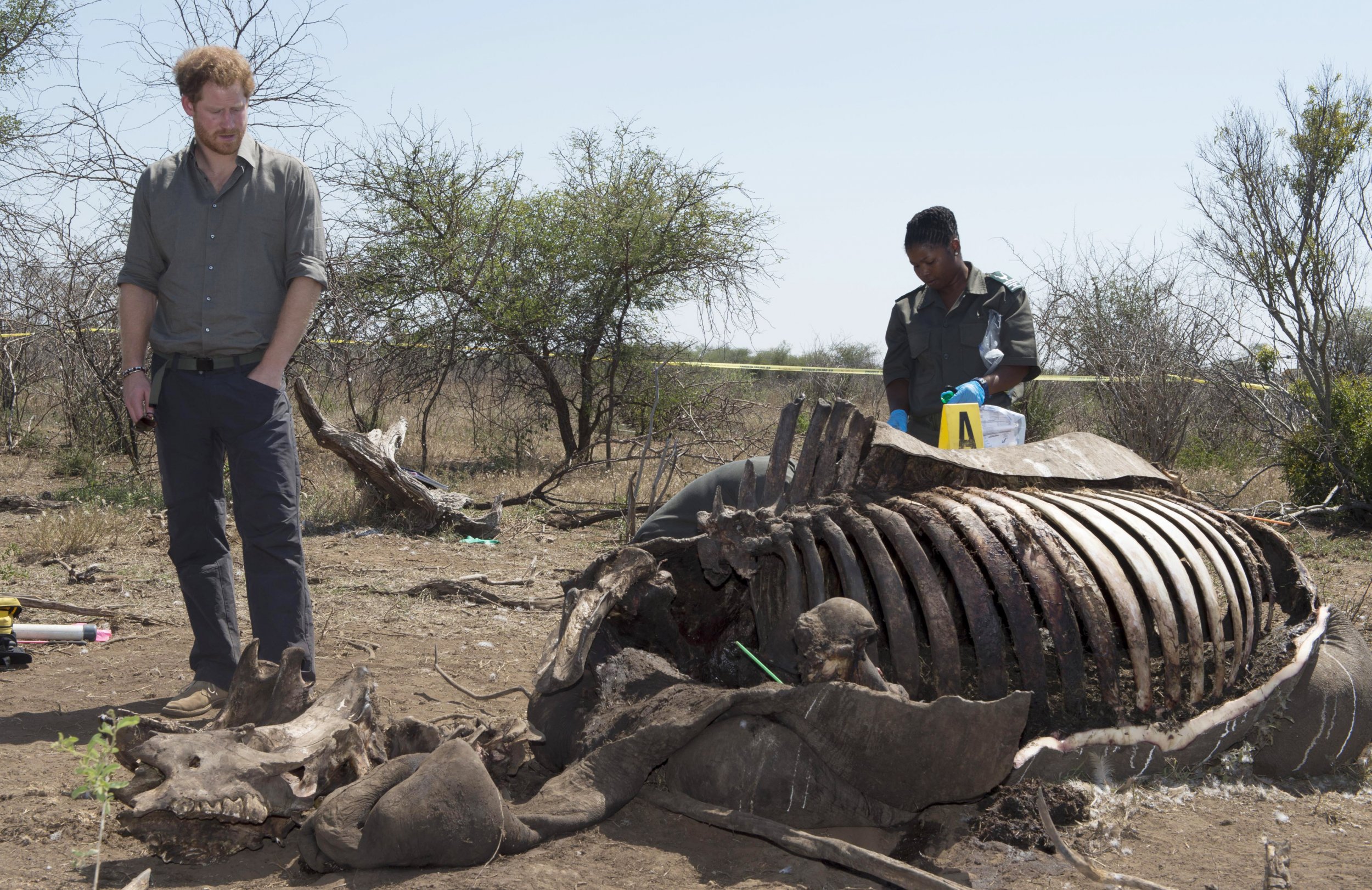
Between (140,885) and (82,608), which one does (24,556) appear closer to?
(82,608)

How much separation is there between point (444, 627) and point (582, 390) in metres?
7.18

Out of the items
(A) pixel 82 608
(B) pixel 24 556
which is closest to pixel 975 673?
(A) pixel 82 608

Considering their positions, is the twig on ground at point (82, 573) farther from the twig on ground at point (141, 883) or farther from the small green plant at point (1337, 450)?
the small green plant at point (1337, 450)

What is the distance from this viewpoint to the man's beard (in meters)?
3.68

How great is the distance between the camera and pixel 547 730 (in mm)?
3113

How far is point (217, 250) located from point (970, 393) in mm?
2976

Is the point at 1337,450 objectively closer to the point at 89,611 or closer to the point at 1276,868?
the point at 1276,868

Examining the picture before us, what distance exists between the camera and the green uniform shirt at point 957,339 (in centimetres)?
461

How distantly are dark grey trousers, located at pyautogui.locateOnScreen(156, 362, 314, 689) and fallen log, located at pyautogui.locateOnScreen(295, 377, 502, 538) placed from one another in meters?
3.85

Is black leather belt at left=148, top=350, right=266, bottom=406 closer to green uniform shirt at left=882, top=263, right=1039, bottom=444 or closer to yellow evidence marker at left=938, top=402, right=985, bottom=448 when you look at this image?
yellow evidence marker at left=938, top=402, right=985, bottom=448

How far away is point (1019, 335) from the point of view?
4.62 metres

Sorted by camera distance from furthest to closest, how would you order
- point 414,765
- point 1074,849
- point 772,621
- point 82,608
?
point 82,608, point 772,621, point 1074,849, point 414,765

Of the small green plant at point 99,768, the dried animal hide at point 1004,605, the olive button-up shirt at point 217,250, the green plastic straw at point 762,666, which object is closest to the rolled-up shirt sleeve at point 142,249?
the olive button-up shirt at point 217,250

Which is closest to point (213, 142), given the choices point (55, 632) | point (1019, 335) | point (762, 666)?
point (55, 632)
